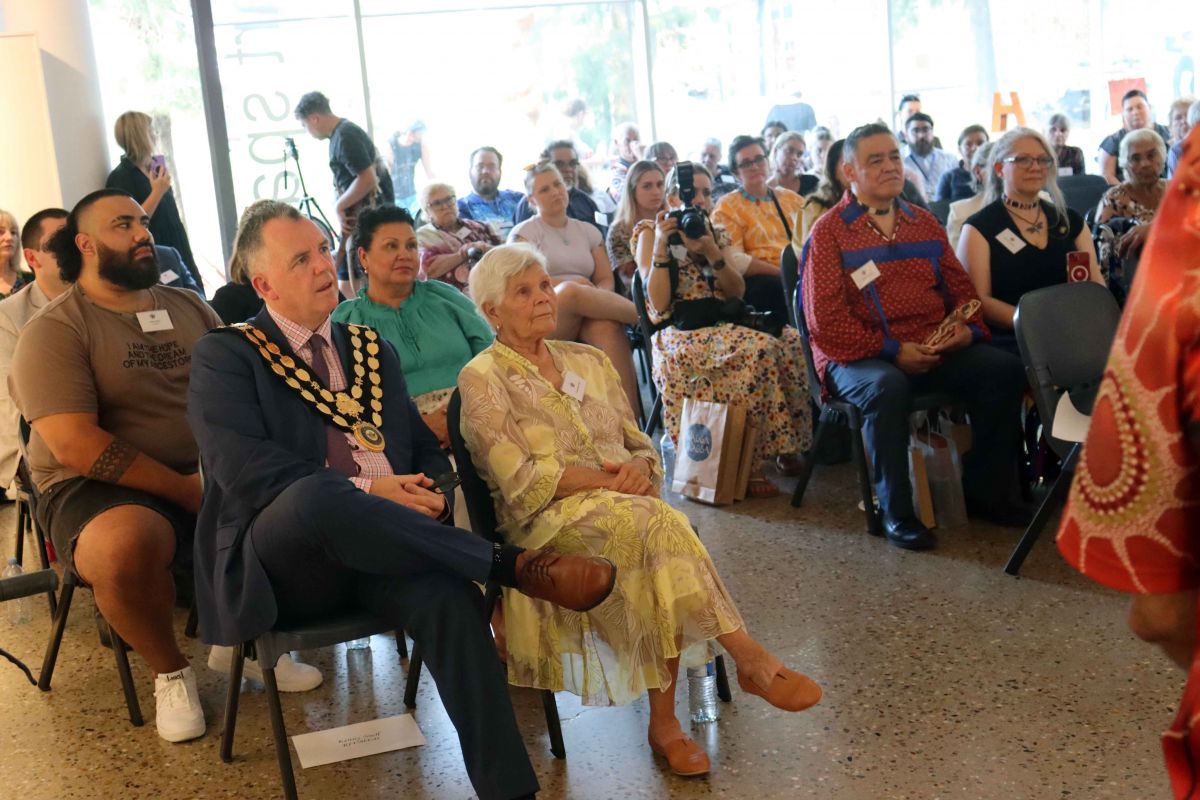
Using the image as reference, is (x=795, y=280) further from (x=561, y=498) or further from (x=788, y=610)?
(x=561, y=498)

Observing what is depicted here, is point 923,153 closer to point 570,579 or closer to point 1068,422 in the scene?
point 1068,422

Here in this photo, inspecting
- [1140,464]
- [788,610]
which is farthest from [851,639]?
[1140,464]

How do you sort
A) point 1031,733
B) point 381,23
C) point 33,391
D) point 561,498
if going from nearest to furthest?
1. point 1031,733
2. point 561,498
3. point 33,391
4. point 381,23

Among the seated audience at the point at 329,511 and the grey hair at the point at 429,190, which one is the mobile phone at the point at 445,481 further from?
the grey hair at the point at 429,190

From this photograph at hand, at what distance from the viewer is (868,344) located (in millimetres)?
3998

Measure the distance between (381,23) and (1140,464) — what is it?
916 centimetres

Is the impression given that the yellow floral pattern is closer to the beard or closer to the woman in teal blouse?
the woman in teal blouse

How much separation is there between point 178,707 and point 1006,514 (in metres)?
2.65

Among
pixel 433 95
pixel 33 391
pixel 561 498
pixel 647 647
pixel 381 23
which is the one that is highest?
pixel 381 23

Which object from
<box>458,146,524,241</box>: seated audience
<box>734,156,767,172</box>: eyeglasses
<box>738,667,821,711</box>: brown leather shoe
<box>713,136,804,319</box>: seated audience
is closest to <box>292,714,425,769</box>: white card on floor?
<box>738,667,821,711</box>: brown leather shoe

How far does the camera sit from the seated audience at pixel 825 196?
4770mm

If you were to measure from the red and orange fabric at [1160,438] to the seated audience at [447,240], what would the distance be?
15.3ft

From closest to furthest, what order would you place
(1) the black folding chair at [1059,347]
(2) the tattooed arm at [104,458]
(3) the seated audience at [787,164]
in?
(2) the tattooed arm at [104,458] → (1) the black folding chair at [1059,347] → (3) the seated audience at [787,164]

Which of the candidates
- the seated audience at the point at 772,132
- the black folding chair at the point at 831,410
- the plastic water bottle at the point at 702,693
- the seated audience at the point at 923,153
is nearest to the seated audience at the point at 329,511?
the plastic water bottle at the point at 702,693
